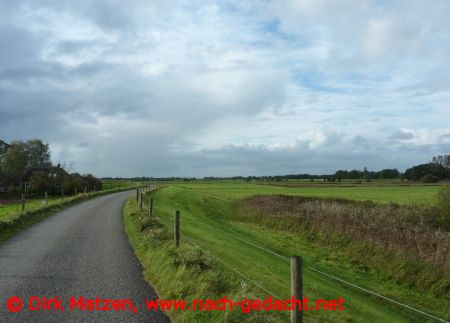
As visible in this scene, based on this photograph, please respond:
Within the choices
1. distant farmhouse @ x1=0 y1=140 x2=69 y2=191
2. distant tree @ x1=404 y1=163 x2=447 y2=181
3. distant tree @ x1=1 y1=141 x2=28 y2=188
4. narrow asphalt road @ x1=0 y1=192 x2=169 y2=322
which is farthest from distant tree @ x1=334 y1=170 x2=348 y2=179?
narrow asphalt road @ x1=0 y1=192 x2=169 y2=322

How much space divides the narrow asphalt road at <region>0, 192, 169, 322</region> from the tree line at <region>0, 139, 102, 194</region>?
3913 centimetres

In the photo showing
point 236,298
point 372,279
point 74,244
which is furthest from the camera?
point 372,279

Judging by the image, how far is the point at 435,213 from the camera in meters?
29.6

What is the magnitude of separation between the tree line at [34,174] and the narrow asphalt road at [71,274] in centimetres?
3913

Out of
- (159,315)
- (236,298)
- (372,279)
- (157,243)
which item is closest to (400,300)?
(372,279)

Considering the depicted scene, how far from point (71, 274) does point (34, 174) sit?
7740 cm

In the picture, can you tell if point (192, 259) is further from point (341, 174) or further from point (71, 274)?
point (341, 174)

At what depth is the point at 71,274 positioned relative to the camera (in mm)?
10008

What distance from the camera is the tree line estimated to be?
75500 millimetres

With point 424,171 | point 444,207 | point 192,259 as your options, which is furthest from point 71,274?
point 424,171

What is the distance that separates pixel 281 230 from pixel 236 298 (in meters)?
24.5

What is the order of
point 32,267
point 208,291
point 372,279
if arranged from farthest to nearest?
point 372,279 → point 32,267 → point 208,291

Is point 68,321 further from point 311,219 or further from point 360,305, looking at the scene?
point 311,219

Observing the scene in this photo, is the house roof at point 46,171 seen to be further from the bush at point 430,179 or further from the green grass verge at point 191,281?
the bush at point 430,179
